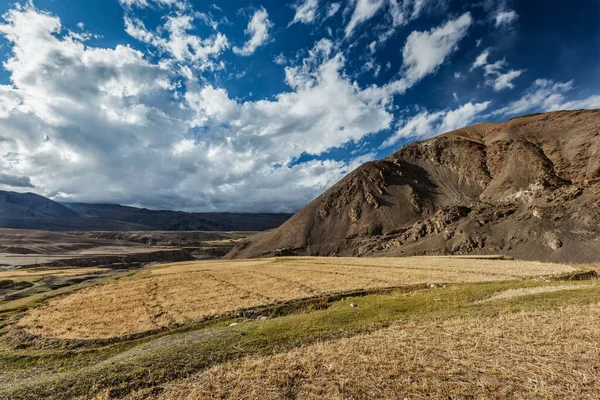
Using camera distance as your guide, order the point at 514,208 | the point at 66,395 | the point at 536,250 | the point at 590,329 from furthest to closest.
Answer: the point at 514,208 < the point at 536,250 < the point at 590,329 < the point at 66,395

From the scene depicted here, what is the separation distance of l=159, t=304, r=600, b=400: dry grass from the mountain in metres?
92.9

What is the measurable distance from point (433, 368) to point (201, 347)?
10.9 metres

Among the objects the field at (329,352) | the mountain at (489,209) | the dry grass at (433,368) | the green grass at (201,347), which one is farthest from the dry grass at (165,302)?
the mountain at (489,209)

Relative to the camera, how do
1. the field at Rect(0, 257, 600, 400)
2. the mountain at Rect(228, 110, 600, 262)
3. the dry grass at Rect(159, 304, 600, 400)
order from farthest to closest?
the mountain at Rect(228, 110, 600, 262), the field at Rect(0, 257, 600, 400), the dry grass at Rect(159, 304, 600, 400)

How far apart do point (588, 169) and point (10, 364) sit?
183 m

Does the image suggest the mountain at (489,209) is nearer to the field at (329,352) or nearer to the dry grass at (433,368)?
the field at (329,352)

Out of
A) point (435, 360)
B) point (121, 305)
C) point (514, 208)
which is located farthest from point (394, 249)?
point (435, 360)

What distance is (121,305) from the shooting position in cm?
3462

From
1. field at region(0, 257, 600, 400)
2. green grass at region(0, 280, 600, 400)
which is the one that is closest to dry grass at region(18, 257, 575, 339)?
field at region(0, 257, 600, 400)

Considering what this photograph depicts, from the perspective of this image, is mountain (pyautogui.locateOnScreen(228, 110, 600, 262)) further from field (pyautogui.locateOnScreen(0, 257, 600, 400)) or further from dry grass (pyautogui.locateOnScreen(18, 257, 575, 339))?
field (pyautogui.locateOnScreen(0, 257, 600, 400))

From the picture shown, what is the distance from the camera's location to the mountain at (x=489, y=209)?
99.2 m

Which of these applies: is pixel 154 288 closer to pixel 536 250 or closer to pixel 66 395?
pixel 66 395

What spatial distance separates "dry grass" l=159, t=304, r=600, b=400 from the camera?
950cm

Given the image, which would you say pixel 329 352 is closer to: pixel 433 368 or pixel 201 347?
pixel 433 368
